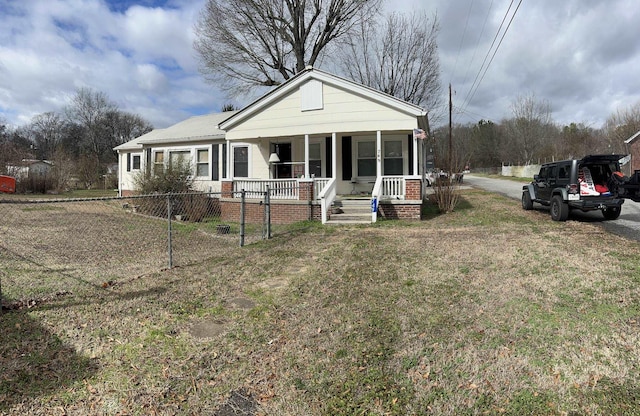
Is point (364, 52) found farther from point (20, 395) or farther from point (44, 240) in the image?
point (20, 395)

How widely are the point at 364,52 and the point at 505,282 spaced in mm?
25059

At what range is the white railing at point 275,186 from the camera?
12297 millimetres

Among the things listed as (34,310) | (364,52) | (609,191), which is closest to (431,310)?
(34,310)

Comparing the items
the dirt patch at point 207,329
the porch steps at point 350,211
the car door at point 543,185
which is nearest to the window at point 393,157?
the porch steps at point 350,211

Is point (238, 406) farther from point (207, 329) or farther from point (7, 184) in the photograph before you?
point (7, 184)

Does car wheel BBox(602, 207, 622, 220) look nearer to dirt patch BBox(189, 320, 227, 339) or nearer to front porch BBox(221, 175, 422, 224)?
front porch BBox(221, 175, 422, 224)

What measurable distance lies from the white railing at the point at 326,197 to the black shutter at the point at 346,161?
8.76 ft

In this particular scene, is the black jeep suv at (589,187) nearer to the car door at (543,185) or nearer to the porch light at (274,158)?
the car door at (543,185)

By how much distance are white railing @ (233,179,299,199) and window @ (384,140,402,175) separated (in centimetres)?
395

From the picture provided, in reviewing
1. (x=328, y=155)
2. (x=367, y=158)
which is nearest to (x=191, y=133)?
(x=328, y=155)

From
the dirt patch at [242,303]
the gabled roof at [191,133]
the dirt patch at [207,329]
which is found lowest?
the dirt patch at [207,329]

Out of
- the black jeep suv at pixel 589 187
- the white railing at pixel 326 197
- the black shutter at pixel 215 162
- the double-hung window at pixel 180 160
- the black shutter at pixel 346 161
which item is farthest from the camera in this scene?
the black shutter at pixel 215 162

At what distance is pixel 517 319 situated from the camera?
3.85 metres

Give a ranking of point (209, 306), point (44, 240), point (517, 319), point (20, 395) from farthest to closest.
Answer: point (44, 240) → point (209, 306) → point (517, 319) → point (20, 395)
